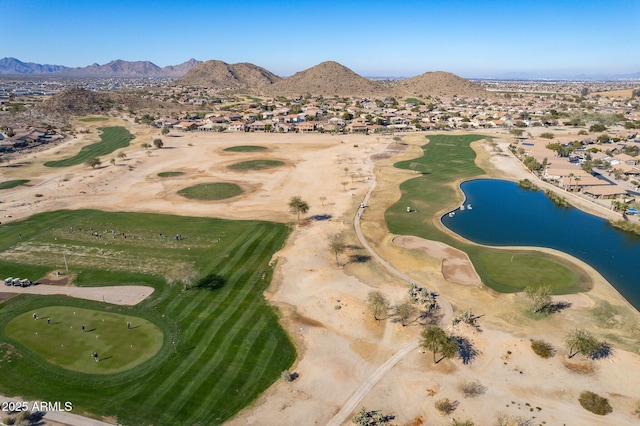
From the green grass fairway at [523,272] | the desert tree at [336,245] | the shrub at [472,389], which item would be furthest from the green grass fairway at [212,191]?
the shrub at [472,389]

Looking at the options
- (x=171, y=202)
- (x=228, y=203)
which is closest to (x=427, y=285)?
(x=228, y=203)

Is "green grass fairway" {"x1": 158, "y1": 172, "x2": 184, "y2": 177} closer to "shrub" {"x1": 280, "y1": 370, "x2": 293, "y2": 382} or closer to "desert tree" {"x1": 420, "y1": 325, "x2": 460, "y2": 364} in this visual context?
"shrub" {"x1": 280, "y1": 370, "x2": 293, "y2": 382}

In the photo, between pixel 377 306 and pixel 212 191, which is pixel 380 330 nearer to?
pixel 377 306

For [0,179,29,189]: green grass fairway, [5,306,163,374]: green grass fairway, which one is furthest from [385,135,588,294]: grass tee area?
[0,179,29,189]: green grass fairway

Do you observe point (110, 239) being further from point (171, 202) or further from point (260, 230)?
point (260, 230)

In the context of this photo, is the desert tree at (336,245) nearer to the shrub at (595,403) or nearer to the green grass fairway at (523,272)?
the green grass fairway at (523,272)

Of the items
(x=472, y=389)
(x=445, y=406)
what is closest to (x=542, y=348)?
(x=472, y=389)
